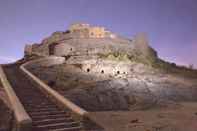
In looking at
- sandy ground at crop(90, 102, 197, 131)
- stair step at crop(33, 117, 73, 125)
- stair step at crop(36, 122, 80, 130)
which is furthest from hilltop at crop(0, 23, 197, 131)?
stair step at crop(33, 117, 73, 125)

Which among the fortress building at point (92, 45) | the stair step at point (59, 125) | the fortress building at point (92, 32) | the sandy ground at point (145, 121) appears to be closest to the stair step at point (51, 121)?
the stair step at point (59, 125)

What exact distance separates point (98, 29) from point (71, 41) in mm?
6721

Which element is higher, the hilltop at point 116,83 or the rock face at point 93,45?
the rock face at point 93,45

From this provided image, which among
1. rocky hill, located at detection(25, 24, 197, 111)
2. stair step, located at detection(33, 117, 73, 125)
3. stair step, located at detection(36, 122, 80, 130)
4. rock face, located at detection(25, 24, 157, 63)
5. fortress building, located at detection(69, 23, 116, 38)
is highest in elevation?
fortress building, located at detection(69, 23, 116, 38)

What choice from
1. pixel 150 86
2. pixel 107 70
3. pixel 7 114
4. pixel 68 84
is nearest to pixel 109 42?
pixel 107 70

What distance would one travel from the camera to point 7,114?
364 inches

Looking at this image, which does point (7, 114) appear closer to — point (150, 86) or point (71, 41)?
point (150, 86)

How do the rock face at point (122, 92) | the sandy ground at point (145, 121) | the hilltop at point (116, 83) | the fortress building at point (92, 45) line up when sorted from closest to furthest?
the sandy ground at point (145, 121) → the hilltop at point (116, 83) → the rock face at point (122, 92) → the fortress building at point (92, 45)

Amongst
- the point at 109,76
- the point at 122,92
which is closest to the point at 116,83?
the point at 122,92

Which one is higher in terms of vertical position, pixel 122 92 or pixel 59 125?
pixel 122 92

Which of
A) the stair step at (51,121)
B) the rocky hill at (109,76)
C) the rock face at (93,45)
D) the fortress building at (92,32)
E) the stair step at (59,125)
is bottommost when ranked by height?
the stair step at (59,125)

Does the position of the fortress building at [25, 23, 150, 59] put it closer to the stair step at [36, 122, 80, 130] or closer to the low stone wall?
the low stone wall

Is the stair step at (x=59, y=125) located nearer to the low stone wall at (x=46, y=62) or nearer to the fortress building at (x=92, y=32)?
the low stone wall at (x=46, y=62)

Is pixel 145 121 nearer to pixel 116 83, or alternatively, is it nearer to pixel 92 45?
pixel 116 83
